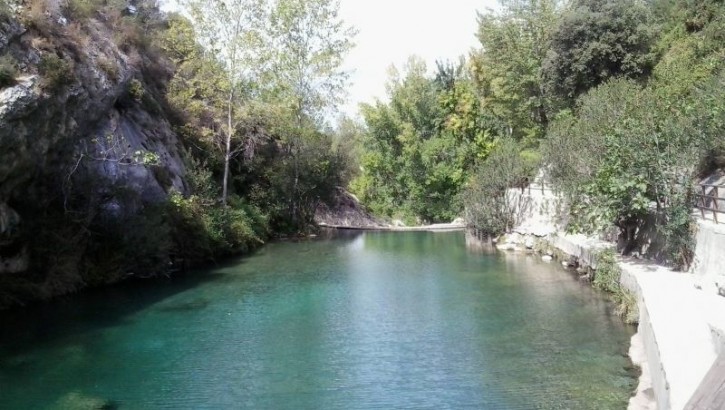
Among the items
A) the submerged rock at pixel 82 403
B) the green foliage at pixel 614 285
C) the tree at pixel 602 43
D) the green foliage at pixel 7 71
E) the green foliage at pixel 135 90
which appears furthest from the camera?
the tree at pixel 602 43

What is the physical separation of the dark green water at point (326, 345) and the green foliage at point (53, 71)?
5.78 m

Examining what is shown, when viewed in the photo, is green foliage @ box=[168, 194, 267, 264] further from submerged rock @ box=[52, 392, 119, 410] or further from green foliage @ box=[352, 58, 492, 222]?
green foliage @ box=[352, 58, 492, 222]

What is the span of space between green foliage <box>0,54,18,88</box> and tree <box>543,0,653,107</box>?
2909 cm

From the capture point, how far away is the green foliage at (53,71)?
14.4 metres

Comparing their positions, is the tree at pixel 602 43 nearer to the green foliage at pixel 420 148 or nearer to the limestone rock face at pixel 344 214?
the green foliage at pixel 420 148

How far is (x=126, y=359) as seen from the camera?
11.9m

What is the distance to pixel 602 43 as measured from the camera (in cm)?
3353

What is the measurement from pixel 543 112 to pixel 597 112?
828 inches

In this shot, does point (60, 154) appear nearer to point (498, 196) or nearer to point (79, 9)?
point (79, 9)

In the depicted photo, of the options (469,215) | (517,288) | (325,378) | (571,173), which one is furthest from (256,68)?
(325,378)

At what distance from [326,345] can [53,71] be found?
30.6 ft

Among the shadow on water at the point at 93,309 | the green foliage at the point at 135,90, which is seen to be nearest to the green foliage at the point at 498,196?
the shadow on water at the point at 93,309

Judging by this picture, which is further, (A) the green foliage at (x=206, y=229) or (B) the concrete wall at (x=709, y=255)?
(A) the green foliage at (x=206, y=229)

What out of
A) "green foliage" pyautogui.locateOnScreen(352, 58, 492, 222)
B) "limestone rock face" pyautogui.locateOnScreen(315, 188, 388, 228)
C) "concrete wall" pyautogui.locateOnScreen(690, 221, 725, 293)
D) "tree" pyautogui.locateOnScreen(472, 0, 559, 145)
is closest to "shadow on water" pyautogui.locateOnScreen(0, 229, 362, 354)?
"concrete wall" pyautogui.locateOnScreen(690, 221, 725, 293)
